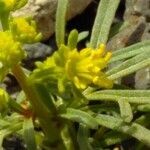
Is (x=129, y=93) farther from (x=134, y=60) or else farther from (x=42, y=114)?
(x=42, y=114)

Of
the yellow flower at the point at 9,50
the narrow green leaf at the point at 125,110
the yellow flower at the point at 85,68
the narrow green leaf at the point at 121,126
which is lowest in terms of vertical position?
the narrow green leaf at the point at 121,126

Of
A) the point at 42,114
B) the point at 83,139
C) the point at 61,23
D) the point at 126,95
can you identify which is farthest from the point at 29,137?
the point at 61,23

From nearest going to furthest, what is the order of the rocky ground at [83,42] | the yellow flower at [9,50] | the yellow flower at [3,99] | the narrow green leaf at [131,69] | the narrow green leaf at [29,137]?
1. the yellow flower at [9,50]
2. the yellow flower at [3,99]
3. the narrow green leaf at [29,137]
4. the narrow green leaf at [131,69]
5. the rocky ground at [83,42]

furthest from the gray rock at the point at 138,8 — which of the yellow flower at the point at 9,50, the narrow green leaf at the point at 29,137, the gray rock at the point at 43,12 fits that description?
the yellow flower at the point at 9,50

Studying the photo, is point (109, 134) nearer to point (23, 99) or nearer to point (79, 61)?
point (23, 99)

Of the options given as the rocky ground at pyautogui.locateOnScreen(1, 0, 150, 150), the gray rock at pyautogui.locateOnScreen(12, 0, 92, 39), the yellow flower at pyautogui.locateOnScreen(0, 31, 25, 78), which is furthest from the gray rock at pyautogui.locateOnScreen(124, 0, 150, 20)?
the yellow flower at pyautogui.locateOnScreen(0, 31, 25, 78)

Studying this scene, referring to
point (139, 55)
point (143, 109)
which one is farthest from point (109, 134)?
point (139, 55)

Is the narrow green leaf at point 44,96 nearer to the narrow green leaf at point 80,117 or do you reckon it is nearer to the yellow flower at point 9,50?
the narrow green leaf at point 80,117
